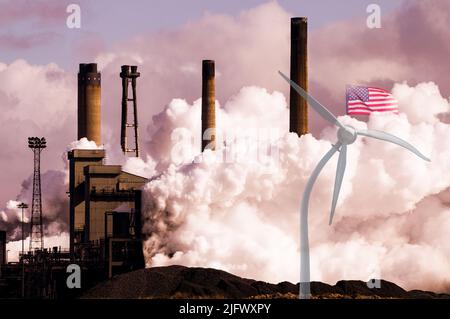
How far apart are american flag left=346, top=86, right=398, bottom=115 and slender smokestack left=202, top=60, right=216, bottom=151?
212ft

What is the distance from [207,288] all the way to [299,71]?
3567 centimetres

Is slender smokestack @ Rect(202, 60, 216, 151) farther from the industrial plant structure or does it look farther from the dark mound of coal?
the dark mound of coal

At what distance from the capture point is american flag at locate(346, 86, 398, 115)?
115 meters

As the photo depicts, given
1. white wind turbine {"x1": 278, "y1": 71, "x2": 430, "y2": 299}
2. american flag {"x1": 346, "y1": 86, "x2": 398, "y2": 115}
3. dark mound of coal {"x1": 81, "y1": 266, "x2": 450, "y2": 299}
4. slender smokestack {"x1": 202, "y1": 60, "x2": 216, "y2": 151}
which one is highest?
slender smokestack {"x1": 202, "y1": 60, "x2": 216, "y2": 151}

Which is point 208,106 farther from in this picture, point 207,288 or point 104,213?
point 207,288

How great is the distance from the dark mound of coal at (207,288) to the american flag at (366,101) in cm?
2830

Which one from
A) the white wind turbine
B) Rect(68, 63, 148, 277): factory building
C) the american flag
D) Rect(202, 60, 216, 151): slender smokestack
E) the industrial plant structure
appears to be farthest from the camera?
Rect(202, 60, 216, 151): slender smokestack

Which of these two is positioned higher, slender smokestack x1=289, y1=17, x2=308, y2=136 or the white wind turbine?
slender smokestack x1=289, y1=17, x2=308, y2=136

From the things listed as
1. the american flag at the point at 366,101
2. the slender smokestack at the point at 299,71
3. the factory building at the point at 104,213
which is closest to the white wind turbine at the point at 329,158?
the american flag at the point at 366,101

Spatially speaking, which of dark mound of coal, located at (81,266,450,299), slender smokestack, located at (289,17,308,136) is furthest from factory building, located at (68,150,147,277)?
slender smokestack, located at (289,17,308,136)

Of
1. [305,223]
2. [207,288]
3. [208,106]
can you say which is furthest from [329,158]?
[208,106]

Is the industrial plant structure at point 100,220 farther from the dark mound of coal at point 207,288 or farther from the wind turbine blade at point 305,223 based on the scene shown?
the wind turbine blade at point 305,223

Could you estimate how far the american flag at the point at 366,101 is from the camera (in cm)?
11538
